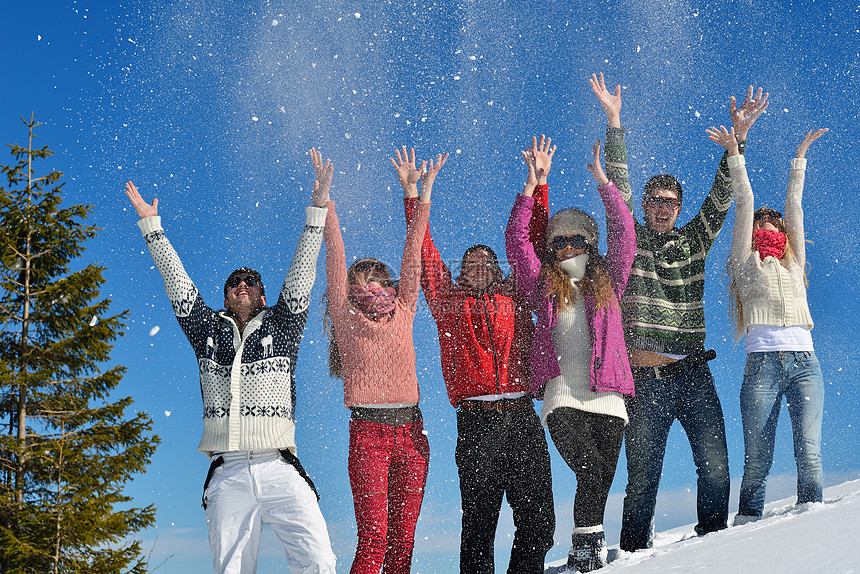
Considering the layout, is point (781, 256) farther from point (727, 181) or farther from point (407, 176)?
point (407, 176)

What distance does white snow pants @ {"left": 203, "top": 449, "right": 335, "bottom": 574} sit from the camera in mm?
4738

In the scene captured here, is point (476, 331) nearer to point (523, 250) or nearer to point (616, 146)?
point (523, 250)

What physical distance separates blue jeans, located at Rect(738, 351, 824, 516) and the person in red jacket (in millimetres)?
1918

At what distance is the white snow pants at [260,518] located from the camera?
474 cm

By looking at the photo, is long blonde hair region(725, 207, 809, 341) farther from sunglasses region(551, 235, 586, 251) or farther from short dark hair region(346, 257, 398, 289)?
short dark hair region(346, 257, 398, 289)

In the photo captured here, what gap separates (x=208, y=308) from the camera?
17.6 ft

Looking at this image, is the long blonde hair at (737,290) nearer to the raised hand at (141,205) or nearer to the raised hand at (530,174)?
the raised hand at (530,174)

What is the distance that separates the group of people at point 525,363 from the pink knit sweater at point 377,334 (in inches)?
0.5

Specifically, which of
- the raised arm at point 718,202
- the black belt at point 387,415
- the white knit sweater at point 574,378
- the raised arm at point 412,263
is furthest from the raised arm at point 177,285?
the raised arm at point 718,202

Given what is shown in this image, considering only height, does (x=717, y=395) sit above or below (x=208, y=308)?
below

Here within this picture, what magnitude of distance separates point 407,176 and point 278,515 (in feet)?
9.32

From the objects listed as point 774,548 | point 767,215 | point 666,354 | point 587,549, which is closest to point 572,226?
point 666,354

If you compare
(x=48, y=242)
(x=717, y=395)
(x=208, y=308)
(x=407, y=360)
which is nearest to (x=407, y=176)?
(x=407, y=360)

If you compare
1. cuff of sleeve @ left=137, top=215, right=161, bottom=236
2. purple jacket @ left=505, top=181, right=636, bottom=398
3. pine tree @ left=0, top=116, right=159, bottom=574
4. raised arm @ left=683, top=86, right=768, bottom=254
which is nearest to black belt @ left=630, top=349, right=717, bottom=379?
purple jacket @ left=505, top=181, right=636, bottom=398
